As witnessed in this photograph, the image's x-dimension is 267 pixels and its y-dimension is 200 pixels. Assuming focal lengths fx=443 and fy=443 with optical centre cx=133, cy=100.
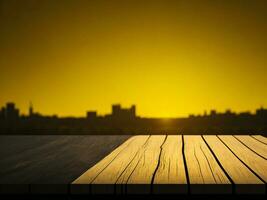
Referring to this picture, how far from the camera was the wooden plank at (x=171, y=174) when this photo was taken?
189cm

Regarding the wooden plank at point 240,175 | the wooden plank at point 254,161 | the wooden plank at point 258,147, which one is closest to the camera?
the wooden plank at point 240,175

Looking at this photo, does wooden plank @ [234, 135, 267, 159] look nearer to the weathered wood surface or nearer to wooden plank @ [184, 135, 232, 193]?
the weathered wood surface

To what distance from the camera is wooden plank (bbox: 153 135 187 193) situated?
1.89 m

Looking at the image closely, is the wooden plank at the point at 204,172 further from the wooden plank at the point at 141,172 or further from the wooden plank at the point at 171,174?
the wooden plank at the point at 141,172

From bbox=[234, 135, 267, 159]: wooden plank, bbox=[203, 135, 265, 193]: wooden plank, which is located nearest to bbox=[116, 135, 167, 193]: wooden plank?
bbox=[203, 135, 265, 193]: wooden plank

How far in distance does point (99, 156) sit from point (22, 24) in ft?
37.7

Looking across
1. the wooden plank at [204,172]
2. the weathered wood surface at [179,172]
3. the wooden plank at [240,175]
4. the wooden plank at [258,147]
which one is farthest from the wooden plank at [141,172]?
the wooden plank at [258,147]

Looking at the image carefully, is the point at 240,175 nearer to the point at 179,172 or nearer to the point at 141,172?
the point at 179,172

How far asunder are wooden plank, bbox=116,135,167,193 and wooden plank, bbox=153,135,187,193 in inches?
1.4

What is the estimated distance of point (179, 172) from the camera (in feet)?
7.44

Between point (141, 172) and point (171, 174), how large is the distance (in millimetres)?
160

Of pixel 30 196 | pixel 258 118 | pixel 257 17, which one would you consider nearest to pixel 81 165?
pixel 30 196

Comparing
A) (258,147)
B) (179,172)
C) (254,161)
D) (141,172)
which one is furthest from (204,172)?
(258,147)

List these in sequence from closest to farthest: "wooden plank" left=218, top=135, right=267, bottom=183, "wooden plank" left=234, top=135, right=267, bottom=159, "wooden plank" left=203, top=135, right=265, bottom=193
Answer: "wooden plank" left=203, top=135, right=265, bottom=193 < "wooden plank" left=218, top=135, right=267, bottom=183 < "wooden plank" left=234, top=135, right=267, bottom=159
